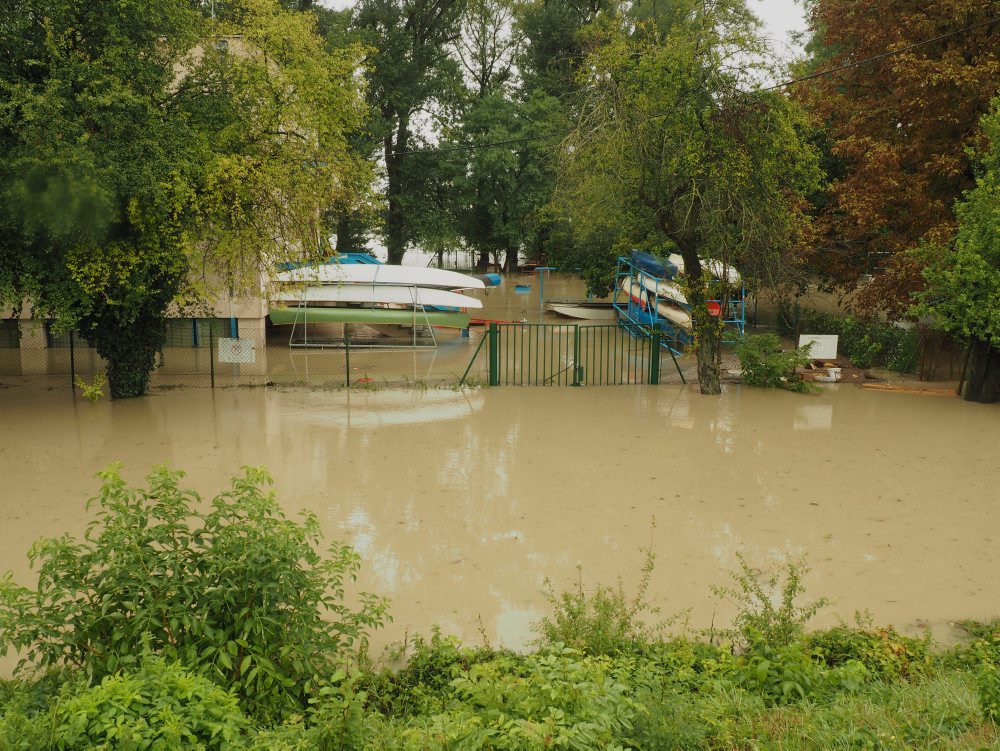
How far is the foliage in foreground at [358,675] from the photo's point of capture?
15.9 ft

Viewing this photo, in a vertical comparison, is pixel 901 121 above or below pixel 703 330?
above

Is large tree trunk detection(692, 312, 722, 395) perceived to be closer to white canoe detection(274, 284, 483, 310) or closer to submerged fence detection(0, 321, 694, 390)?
submerged fence detection(0, 321, 694, 390)

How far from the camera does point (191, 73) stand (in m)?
16.5

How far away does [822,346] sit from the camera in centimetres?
2147

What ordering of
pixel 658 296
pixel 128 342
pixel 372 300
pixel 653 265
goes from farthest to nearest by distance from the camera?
pixel 653 265
pixel 658 296
pixel 372 300
pixel 128 342

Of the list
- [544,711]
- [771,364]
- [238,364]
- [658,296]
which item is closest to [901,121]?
[771,364]

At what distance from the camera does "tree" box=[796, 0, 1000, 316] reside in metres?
19.2

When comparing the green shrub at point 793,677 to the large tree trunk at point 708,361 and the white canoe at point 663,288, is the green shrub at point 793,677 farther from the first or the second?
the white canoe at point 663,288

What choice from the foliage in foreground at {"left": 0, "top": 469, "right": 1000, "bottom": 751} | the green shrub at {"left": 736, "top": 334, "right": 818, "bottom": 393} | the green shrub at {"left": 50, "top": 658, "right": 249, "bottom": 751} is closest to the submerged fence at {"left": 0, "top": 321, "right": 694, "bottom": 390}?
the green shrub at {"left": 736, "top": 334, "right": 818, "bottom": 393}

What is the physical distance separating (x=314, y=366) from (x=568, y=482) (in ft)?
38.5

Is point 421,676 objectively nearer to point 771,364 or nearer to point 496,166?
point 771,364

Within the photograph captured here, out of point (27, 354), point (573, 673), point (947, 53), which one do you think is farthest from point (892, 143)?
point (27, 354)

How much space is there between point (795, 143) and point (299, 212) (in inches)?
384

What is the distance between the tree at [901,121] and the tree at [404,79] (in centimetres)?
2051
